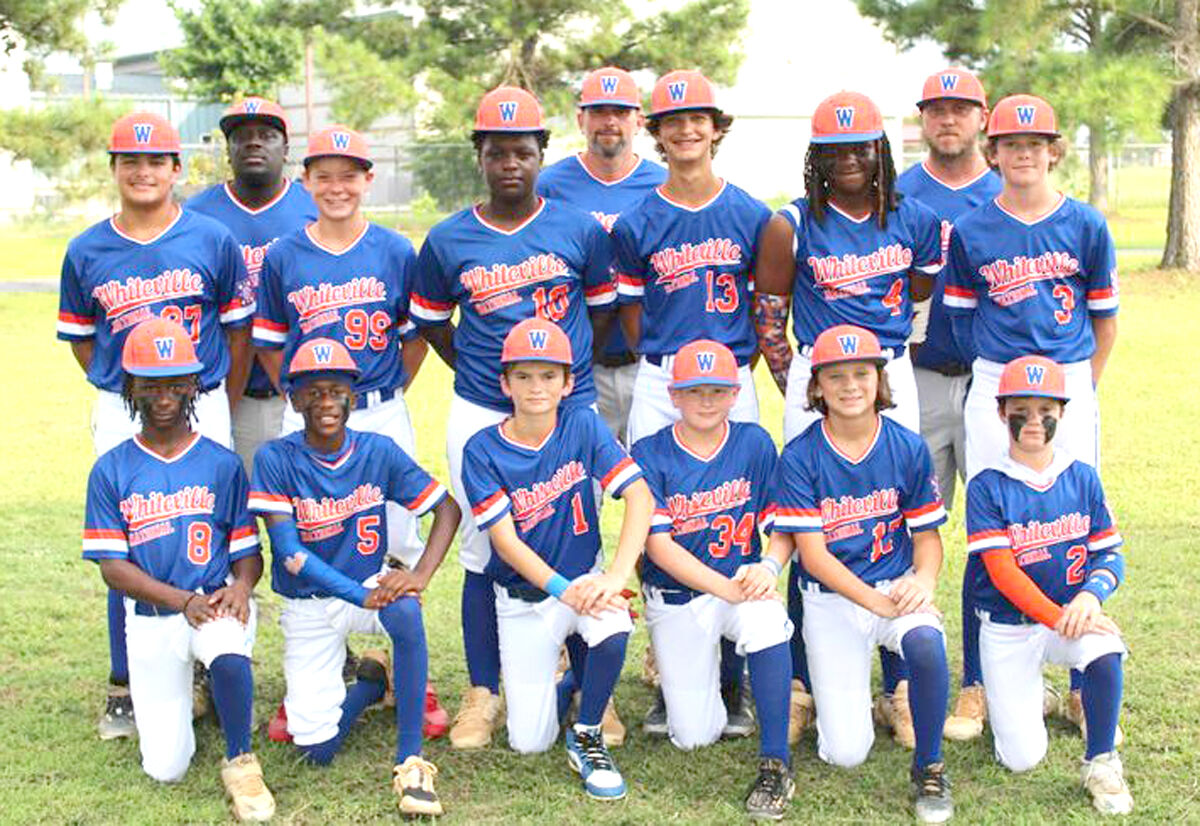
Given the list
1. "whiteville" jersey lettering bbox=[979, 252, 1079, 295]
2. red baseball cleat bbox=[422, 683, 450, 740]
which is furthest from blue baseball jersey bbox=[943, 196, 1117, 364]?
red baseball cleat bbox=[422, 683, 450, 740]

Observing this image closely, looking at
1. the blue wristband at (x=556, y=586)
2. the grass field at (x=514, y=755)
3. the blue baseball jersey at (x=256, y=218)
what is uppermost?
the blue baseball jersey at (x=256, y=218)

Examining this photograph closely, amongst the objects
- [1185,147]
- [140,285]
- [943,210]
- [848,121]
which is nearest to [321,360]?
[140,285]

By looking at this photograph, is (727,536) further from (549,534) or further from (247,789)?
(247,789)

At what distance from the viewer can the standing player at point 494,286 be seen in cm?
514

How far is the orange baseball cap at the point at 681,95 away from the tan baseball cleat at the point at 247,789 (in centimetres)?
→ 268

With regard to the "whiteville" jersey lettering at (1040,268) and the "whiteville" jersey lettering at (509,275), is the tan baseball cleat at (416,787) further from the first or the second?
the "whiteville" jersey lettering at (1040,268)

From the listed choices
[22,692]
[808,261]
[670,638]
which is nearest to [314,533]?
[670,638]

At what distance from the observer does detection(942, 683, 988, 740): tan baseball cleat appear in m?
5.07

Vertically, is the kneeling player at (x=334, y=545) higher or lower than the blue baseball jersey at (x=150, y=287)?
lower

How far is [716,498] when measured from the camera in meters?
4.99

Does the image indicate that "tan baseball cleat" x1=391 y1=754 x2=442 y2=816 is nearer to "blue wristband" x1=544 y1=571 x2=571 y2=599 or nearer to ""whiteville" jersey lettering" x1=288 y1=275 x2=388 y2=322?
"blue wristband" x1=544 y1=571 x2=571 y2=599

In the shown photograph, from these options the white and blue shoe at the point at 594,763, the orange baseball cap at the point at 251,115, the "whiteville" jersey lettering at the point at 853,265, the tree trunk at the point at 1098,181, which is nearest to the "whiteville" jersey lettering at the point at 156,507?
the white and blue shoe at the point at 594,763

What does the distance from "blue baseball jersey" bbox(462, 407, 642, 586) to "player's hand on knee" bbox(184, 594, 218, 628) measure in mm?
932

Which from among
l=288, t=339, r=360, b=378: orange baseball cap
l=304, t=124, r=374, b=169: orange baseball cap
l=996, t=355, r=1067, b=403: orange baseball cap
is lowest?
l=996, t=355, r=1067, b=403: orange baseball cap
